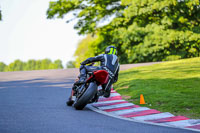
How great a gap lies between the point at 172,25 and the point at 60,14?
11.4 metres

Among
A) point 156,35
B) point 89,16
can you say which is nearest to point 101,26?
point 89,16

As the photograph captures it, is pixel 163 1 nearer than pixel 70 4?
Yes

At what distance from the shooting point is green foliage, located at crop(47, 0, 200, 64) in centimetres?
2931

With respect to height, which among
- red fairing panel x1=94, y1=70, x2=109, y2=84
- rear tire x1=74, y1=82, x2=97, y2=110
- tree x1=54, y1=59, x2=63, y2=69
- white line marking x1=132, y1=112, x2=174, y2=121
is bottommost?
white line marking x1=132, y1=112, x2=174, y2=121

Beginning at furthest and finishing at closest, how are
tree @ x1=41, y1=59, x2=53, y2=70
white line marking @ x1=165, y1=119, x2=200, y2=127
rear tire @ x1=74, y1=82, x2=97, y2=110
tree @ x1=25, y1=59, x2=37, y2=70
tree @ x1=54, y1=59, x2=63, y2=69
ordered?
tree @ x1=25, y1=59, x2=37, y2=70, tree @ x1=41, y1=59, x2=53, y2=70, tree @ x1=54, y1=59, x2=63, y2=69, rear tire @ x1=74, y1=82, x2=97, y2=110, white line marking @ x1=165, y1=119, x2=200, y2=127

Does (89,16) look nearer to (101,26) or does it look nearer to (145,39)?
(101,26)

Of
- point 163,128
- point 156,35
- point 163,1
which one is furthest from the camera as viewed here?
point 156,35

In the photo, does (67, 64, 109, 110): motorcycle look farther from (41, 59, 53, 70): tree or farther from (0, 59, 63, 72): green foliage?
(41, 59, 53, 70): tree

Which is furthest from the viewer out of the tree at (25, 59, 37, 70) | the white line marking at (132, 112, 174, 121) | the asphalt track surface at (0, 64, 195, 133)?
the tree at (25, 59, 37, 70)

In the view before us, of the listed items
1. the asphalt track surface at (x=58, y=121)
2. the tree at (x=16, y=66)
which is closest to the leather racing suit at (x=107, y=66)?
the asphalt track surface at (x=58, y=121)

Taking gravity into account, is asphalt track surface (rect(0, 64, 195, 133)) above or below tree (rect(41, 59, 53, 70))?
below

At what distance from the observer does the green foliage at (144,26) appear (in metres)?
29.3

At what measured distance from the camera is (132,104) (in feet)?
29.0

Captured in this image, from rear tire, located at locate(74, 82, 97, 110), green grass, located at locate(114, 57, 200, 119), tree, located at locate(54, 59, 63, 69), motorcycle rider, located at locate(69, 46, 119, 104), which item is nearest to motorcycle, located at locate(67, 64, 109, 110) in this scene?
rear tire, located at locate(74, 82, 97, 110)
